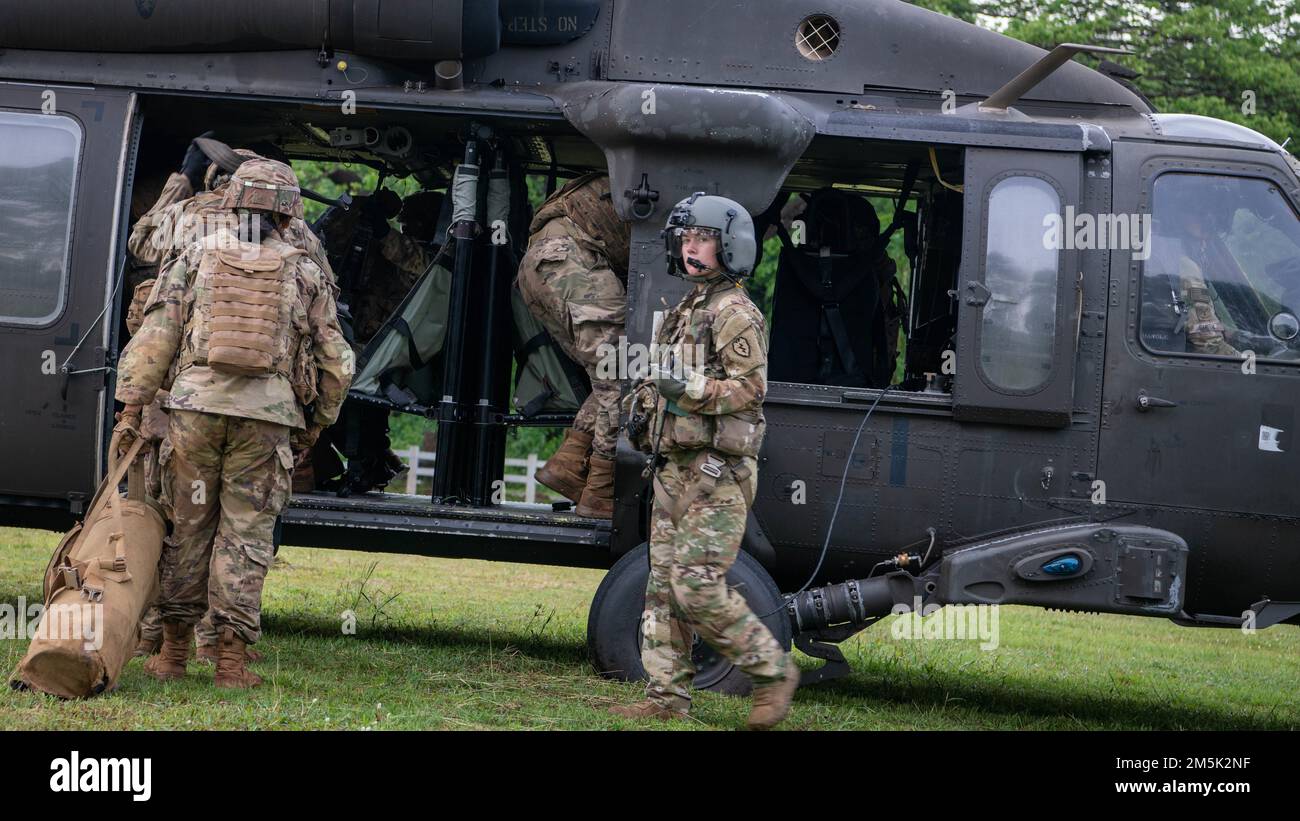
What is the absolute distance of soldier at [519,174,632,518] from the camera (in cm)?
739

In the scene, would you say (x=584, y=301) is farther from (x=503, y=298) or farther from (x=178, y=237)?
(x=178, y=237)

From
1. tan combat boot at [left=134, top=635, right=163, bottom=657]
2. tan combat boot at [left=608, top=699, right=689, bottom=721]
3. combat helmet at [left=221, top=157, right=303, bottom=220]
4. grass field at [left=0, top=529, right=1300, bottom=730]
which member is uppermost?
combat helmet at [left=221, top=157, right=303, bottom=220]

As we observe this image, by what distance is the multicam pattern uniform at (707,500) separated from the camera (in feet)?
19.4

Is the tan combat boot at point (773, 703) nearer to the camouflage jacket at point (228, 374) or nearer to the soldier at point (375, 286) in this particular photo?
the camouflage jacket at point (228, 374)

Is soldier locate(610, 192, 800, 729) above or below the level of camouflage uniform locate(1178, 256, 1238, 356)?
below

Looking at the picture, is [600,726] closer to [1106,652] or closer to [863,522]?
[863,522]

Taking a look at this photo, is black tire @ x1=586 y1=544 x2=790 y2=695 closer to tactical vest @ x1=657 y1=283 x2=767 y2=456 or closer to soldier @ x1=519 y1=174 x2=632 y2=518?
soldier @ x1=519 y1=174 x2=632 y2=518

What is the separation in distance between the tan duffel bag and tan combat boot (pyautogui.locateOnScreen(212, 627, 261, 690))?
13.7 inches

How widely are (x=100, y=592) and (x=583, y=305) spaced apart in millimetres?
2654

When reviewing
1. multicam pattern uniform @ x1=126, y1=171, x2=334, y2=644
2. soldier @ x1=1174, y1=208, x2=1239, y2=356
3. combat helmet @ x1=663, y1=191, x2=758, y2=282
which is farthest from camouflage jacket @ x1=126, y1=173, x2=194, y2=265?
soldier @ x1=1174, y1=208, x2=1239, y2=356

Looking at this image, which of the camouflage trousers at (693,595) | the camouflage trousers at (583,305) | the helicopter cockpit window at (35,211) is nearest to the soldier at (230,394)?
the helicopter cockpit window at (35,211)

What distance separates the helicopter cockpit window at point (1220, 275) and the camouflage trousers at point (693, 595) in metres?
2.25

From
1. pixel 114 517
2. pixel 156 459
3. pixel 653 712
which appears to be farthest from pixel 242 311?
pixel 653 712
